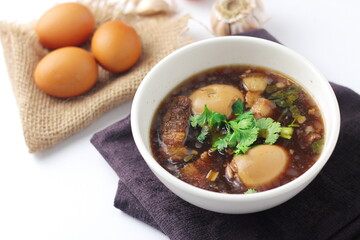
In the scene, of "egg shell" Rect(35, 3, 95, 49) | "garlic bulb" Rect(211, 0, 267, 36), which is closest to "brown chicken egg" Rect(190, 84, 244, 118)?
"garlic bulb" Rect(211, 0, 267, 36)

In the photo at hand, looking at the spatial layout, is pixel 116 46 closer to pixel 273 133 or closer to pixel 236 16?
pixel 236 16

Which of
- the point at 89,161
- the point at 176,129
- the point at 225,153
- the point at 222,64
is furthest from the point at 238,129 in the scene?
the point at 89,161

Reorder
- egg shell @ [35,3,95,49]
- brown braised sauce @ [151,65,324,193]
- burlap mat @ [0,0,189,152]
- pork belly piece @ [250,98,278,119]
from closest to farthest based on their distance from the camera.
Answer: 1. brown braised sauce @ [151,65,324,193]
2. pork belly piece @ [250,98,278,119]
3. burlap mat @ [0,0,189,152]
4. egg shell @ [35,3,95,49]

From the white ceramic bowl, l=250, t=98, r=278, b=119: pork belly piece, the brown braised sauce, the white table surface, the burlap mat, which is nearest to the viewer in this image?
the white ceramic bowl

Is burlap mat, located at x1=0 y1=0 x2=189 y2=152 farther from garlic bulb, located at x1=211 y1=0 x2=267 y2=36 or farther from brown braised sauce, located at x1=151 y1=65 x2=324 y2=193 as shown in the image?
brown braised sauce, located at x1=151 y1=65 x2=324 y2=193

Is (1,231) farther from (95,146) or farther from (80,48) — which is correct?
(80,48)

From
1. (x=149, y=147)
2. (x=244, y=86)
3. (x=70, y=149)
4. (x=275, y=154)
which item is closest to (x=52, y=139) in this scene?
(x=70, y=149)
